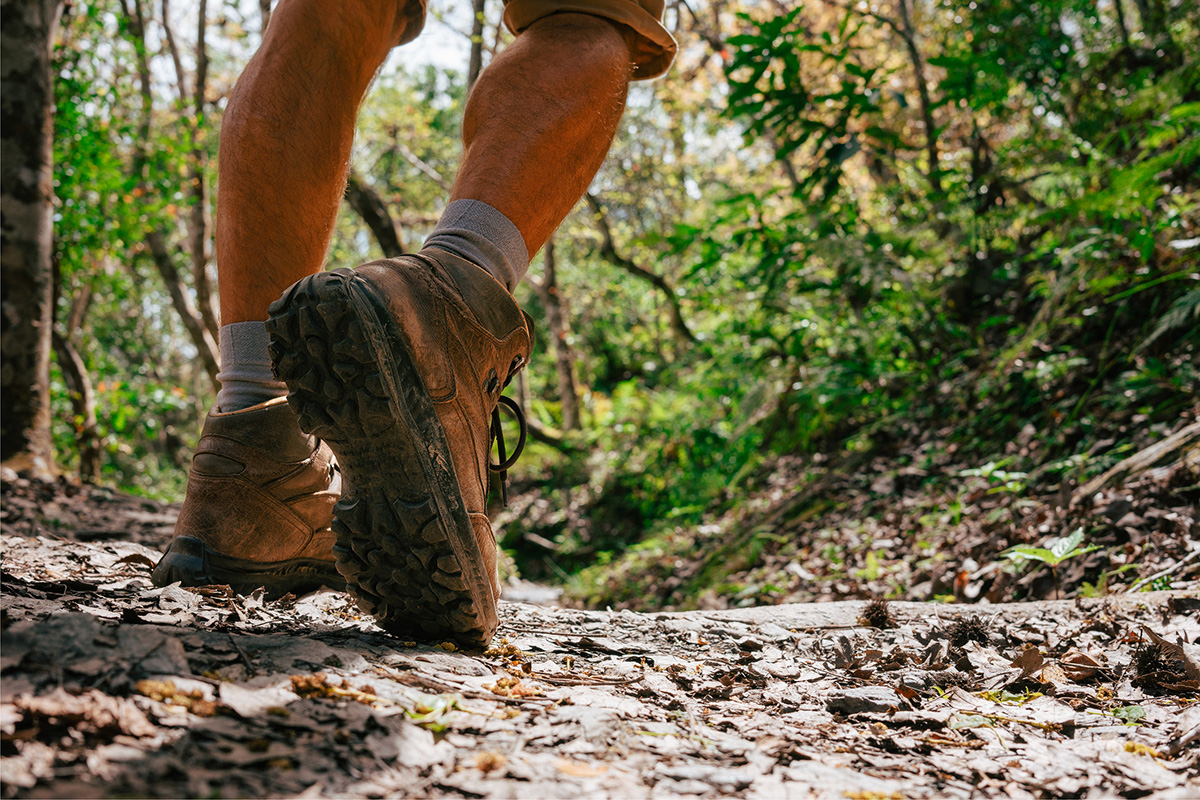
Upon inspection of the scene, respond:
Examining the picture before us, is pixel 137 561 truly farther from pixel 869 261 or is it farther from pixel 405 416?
pixel 869 261

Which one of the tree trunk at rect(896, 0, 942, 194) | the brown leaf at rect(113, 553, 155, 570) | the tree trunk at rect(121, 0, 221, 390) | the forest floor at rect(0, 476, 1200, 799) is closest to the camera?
the forest floor at rect(0, 476, 1200, 799)

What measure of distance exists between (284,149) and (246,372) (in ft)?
1.61

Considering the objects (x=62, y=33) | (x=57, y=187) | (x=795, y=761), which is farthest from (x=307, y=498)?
(x=62, y=33)

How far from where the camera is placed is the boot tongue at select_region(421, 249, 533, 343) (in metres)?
1.26

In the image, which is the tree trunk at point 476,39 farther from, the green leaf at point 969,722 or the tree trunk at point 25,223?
the green leaf at point 969,722

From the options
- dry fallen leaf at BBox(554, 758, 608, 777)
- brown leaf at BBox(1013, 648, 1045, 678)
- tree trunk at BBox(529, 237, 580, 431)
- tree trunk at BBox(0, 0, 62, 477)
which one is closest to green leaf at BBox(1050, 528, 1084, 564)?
brown leaf at BBox(1013, 648, 1045, 678)

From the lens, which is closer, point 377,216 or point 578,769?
point 578,769

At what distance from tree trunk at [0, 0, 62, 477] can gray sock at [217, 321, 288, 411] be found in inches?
138

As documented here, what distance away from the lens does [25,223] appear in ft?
13.1

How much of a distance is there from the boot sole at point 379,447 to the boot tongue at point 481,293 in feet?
0.58

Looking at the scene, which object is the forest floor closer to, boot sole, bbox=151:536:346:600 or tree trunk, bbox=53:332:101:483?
boot sole, bbox=151:536:346:600

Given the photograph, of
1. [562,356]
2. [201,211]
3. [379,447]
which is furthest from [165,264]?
[379,447]

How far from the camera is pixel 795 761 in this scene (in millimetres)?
900

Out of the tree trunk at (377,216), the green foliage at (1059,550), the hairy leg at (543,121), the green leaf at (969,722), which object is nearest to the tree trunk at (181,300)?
the tree trunk at (377,216)
